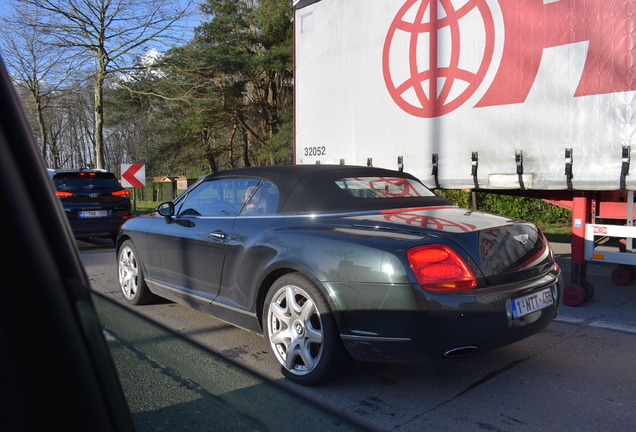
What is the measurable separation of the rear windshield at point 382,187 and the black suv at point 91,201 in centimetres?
736

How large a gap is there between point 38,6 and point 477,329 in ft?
53.5

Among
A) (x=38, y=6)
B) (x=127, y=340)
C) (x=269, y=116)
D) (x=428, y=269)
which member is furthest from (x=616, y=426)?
(x=269, y=116)

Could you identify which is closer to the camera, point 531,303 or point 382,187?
point 531,303

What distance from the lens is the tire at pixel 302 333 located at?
3.12 meters

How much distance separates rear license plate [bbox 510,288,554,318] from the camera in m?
3.07

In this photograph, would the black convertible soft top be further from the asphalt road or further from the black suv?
the black suv

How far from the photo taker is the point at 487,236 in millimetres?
3109

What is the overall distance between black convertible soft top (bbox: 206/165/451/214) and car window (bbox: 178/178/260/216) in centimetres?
16

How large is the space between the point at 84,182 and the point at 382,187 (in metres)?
7.67

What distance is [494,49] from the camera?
18.8 ft

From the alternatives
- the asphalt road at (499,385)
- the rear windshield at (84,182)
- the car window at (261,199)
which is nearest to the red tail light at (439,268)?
the asphalt road at (499,385)

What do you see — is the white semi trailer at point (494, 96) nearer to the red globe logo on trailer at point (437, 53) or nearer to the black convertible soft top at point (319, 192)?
the red globe logo on trailer at point (437, 53)

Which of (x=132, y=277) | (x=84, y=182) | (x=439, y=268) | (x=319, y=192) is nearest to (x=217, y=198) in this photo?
(x=319, y=192)

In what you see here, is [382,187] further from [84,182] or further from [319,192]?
[84,182]
